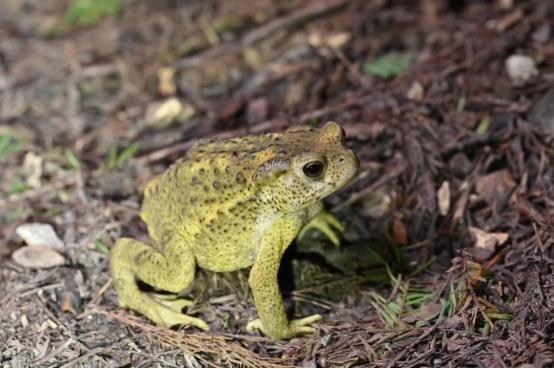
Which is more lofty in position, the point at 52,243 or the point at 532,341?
the point at 52,243

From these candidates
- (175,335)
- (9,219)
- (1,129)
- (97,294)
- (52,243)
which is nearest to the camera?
(175,335)

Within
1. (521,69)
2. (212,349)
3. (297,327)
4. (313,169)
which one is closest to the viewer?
(313,169)

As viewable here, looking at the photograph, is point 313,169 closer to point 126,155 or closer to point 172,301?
point 172,301

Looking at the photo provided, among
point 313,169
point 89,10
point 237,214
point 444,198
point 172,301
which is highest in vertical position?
point 89,10

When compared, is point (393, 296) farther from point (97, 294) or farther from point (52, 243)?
point (52, 243)

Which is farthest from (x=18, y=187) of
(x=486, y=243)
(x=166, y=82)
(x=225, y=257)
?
(x=486, y=243)

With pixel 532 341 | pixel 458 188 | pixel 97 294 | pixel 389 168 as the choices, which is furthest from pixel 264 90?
pixel 532 341

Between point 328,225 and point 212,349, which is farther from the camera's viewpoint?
point 328,225
